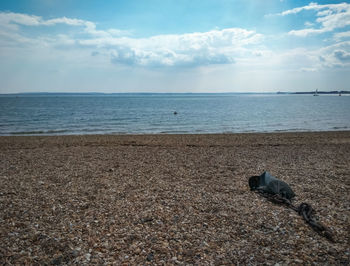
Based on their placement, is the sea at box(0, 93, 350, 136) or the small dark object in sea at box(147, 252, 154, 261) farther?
the sea at box(0, 93, 350, 136)

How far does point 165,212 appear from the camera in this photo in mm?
6828

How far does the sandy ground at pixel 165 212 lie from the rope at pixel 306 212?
141mm

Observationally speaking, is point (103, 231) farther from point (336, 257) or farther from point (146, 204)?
point (336, 257)

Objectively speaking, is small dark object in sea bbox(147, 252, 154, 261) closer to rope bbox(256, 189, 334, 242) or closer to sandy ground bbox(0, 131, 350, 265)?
sandy ground bbox(0, 131, 350, 265)

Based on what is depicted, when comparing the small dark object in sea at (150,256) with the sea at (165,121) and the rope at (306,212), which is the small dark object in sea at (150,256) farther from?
the sea at (165,121)

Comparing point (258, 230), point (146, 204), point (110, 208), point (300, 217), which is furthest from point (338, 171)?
point (110, 208)

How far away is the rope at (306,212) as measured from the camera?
5751mm

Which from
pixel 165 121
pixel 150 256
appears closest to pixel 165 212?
pixel 150 256

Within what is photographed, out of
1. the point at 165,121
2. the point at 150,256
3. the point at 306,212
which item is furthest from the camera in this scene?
the point at 165,121

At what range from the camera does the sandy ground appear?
502 cm

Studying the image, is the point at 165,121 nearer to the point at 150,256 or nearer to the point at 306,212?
the point at 306,212

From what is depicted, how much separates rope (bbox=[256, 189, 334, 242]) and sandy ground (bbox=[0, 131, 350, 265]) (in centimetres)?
14

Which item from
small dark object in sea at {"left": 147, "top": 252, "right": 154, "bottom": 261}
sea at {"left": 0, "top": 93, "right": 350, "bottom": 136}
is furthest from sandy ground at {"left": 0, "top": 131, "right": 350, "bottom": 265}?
sea at {"left": 0, "top": 93, "right": 350, "bottom": 136}

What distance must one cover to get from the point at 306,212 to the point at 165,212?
3.68m
